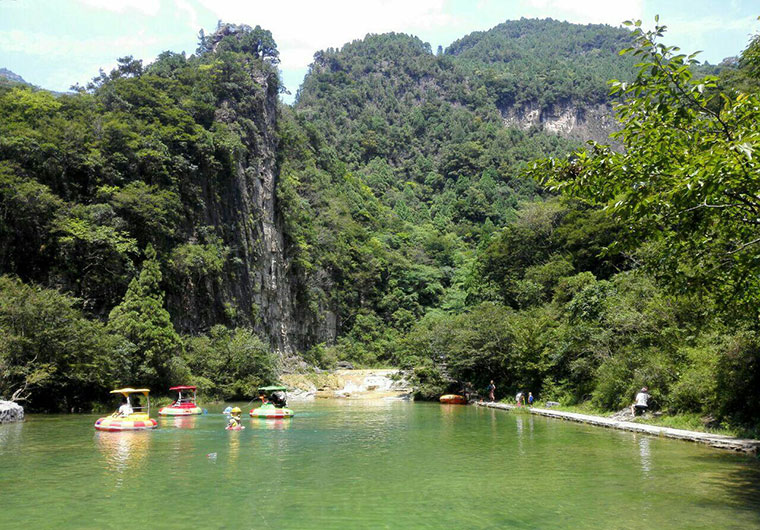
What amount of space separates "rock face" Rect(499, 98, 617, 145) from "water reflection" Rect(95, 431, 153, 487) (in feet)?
458

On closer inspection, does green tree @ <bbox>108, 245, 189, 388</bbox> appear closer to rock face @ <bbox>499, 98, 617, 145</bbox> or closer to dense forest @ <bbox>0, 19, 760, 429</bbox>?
dense forest @ <bbox>0, 19, 760, 429</bbox>

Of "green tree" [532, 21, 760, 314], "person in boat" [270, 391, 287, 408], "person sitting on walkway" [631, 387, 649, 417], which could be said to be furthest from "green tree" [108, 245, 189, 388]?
"green tree" [532, 21, 760, 314]

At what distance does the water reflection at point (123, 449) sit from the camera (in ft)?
42.2

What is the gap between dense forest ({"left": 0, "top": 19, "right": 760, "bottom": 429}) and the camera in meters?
9.11

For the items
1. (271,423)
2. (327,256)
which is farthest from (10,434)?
(327,256)

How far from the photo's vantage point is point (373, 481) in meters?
11.3

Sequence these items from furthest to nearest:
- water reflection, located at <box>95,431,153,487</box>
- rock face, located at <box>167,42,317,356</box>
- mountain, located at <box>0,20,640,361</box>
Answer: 1. rock face, located at <box>167,42,317,356</box>
2. mountain, located at <box>0,20,640,361</box>
3. water reflection, located at <box>95,431,153,487</box>

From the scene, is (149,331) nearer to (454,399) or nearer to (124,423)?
(124,423)

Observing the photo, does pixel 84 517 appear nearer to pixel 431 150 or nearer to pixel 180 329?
pixel 180 329

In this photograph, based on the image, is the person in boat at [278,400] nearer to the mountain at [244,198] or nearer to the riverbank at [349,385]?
the mountain at [244,198]

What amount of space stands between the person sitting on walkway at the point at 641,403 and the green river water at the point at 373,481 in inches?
79.8

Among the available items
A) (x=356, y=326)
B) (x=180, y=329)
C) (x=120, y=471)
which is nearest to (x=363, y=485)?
(x=120, y=471)

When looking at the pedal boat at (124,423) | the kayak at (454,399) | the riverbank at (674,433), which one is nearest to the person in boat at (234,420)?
the pedal boat at (124,423)

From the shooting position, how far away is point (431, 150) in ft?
409
